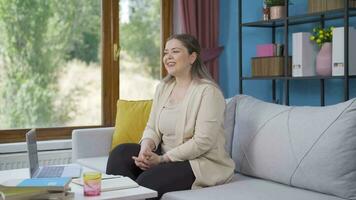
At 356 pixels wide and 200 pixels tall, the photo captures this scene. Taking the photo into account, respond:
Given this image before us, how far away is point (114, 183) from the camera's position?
1833 millimetres

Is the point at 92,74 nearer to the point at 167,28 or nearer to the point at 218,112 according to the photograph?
the point at 167,28

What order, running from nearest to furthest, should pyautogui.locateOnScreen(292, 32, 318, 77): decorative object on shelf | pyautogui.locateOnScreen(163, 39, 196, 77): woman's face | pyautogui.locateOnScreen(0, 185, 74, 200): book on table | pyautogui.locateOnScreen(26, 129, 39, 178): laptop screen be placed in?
1. pyautogui.locateOnScreen(0, 185, 74, 200): book on table
2. pyautogui.locateOnScreen(26, 129, 39, 178): laptop screen
3. pyautogui.locateOnScreen(163, 39, 196, 77): woman's face
4. pyautogui.locateOnScreen(292, 32, 318, 77): decorative object on shelf

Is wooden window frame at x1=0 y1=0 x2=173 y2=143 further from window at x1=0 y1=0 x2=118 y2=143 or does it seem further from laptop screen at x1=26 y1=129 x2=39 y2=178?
laptop screen at x1=26 y1=129 x2=39 y2=178

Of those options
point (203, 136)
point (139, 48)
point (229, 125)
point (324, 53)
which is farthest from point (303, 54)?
point (139, 48)

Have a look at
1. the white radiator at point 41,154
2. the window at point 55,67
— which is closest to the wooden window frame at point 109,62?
the window at point 55,67

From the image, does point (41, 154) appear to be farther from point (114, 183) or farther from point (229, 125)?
point (114, 183)

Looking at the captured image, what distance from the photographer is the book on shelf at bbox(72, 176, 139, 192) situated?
1766 mm

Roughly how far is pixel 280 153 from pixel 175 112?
0.58 m

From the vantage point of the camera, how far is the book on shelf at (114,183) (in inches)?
69.5

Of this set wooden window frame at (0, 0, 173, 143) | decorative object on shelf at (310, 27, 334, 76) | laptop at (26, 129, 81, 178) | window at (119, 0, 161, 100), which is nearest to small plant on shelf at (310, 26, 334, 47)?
decorative object on shelf at (310, 27, 334, 76)

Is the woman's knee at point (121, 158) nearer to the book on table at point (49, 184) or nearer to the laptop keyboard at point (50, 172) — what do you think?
the laptop keyboard at point (50, 172)

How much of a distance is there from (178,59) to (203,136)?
0.47 meters

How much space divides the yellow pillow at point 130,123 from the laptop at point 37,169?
95 centimetres

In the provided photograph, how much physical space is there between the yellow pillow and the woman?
507mm
